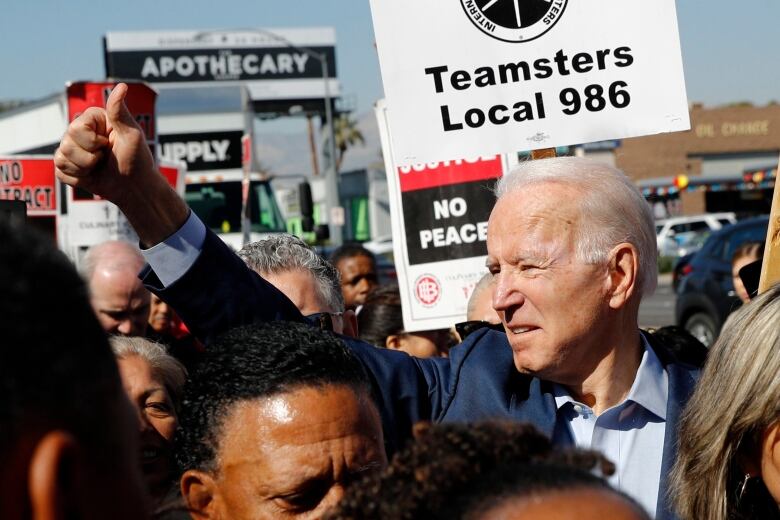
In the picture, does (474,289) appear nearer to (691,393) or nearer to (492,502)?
(691,393)

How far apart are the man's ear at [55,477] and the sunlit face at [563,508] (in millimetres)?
504

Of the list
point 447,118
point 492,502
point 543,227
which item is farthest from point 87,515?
point 447,118

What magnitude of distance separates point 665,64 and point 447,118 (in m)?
0.66

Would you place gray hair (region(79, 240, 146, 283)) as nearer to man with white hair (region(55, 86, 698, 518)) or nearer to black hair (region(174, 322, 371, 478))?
man with white hair (region(55, 86, 698, 518))

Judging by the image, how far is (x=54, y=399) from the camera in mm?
981

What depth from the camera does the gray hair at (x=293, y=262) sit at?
3799 millimetres

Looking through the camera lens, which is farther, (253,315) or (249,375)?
(253,315)

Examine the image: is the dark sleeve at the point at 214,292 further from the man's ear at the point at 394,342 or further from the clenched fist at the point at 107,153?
the man's ear at the point at 394,342

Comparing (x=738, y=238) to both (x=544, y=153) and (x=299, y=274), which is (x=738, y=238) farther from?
(x=299, y=274)

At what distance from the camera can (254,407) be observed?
7.07 ft

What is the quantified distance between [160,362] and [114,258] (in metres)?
2.57

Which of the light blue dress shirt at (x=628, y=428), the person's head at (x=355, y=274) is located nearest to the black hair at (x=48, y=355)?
the light blue dress shirt at (x=628, y=428)


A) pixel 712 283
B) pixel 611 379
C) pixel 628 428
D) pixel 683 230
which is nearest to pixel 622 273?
pixel 611 379

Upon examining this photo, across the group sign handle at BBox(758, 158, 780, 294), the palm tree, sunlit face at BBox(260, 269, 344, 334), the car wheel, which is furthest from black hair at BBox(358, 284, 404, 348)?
the palm tree
